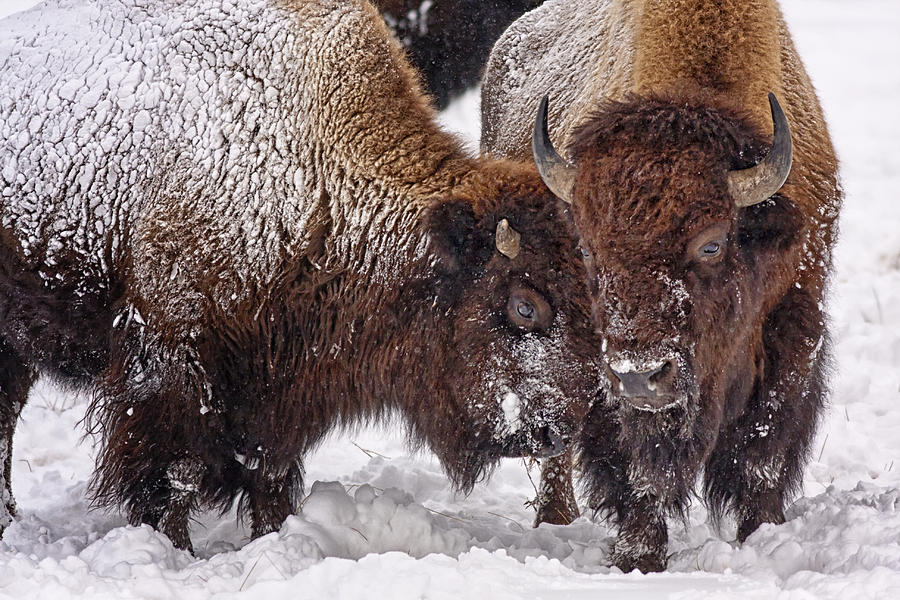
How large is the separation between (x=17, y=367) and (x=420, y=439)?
2.29m

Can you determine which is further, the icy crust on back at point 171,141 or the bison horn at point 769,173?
the icy crust on back at point 171,141

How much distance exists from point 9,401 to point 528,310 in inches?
119

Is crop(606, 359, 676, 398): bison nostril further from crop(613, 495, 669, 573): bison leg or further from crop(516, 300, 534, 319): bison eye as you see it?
crop(613, 495, 669, 573): bison leg

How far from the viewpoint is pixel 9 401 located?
5.72 m

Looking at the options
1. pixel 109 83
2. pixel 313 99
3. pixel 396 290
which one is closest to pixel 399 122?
pixel 313 99

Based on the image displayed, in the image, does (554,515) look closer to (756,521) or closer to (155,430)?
(756,521)

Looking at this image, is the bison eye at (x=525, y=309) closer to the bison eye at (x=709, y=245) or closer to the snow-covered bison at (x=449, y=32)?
the bison eye at (x=709, y=245)

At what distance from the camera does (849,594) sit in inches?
128

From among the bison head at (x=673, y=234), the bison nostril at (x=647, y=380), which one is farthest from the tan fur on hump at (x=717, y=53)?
the bison nostril at (x=647, y=380)

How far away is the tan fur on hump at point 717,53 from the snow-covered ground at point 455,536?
1665 millimetres

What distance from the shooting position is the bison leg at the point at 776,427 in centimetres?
470

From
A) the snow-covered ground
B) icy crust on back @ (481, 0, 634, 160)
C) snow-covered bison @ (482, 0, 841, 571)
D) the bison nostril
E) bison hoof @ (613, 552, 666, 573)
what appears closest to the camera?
the snow-covered ground

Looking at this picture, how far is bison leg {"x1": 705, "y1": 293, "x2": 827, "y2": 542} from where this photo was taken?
4.70 metres

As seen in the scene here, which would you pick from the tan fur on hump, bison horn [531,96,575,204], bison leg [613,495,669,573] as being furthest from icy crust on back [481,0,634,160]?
bison leg [613,495,669,573]
